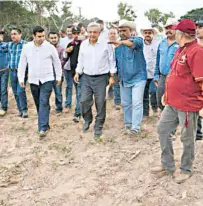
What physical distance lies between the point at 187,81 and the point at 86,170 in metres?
1.82

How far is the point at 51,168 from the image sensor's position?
470 cm

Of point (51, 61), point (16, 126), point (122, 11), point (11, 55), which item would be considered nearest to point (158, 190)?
point (51, 61)

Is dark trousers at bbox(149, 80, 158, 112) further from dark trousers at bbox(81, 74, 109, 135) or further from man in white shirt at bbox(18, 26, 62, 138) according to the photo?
man in white shirt at bbox(18, 26, 62, 138)

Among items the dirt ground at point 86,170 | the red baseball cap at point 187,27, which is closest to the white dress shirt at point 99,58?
the dirt ground at point 86,170

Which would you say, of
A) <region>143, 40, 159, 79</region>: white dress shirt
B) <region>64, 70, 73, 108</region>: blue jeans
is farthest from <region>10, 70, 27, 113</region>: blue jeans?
<region>143, 40, 159, 79</region>: white dress shirt

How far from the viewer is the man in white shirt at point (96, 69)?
5.41 m

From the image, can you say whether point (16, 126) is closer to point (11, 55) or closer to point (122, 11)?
point (11, 55)

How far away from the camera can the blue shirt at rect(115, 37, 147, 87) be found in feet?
17.7

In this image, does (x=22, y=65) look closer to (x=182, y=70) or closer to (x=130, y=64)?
(x=130, y=64)

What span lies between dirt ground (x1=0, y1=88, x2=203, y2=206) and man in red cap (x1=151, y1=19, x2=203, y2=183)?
37 centimetres

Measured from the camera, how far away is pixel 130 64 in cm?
543

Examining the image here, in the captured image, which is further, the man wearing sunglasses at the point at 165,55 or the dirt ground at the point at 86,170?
the man wearing sunglasses at the point at 165,55

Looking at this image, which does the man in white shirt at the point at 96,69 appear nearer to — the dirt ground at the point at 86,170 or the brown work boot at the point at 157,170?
the dirt ground at the point at 86,170

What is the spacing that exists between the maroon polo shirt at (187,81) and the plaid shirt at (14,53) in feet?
12.9
